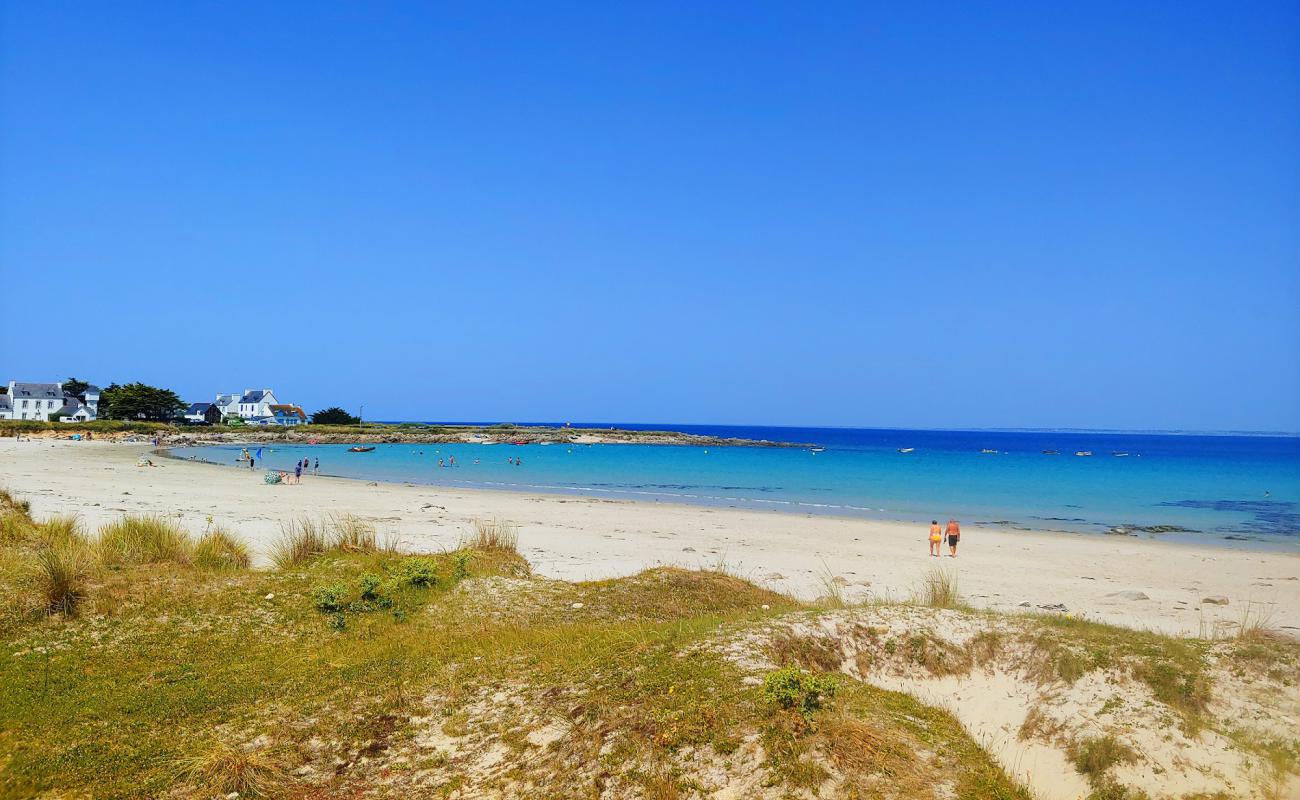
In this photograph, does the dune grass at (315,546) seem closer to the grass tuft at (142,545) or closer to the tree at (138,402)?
the grass tuft at (142,545)

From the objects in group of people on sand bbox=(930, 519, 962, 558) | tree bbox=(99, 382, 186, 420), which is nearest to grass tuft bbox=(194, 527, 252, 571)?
group of people on sand bbox=(930, 519, 962, 558)

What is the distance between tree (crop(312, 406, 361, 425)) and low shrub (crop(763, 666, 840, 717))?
5644 inches

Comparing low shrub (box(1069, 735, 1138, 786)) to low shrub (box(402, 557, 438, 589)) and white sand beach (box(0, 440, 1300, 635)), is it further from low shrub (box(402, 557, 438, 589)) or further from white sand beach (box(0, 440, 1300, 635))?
low shrub (box(402, 557, 438, 589))

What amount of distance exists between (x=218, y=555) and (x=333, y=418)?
142 m

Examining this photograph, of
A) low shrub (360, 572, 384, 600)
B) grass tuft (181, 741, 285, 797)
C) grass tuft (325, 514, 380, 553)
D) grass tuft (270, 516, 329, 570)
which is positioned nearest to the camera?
grass tuft (181, 741, 285, 797)

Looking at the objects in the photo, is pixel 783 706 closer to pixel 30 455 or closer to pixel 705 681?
pixel 705 681

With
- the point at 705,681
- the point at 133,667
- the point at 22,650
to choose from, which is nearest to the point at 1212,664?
the point at 705,681

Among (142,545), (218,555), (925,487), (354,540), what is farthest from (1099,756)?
(925,487)

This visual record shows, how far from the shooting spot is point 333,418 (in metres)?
144

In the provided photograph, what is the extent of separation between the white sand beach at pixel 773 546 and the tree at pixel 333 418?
10089 cm

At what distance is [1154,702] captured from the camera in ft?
23.4

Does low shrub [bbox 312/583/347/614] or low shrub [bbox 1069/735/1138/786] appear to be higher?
low shrub [bbox 312/583/347/614]

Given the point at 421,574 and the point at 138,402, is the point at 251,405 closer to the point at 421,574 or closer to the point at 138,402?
the point at 138,402

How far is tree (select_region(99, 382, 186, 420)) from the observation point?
370ft
